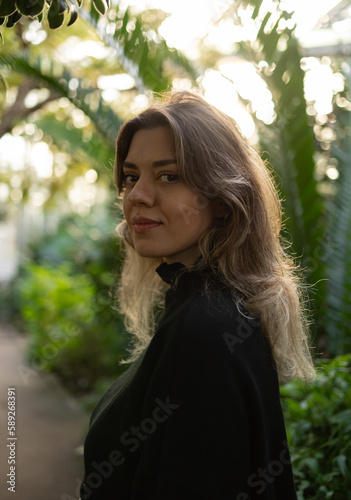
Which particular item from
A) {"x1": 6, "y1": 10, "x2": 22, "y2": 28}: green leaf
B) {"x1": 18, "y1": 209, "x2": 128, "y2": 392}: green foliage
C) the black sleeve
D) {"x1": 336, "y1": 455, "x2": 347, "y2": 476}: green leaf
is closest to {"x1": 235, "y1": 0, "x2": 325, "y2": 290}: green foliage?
{"x1": 336, "y1": 455, "x2": 347, "y2": 476}: green leaf

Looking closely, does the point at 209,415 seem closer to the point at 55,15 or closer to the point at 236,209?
the point at 236,209

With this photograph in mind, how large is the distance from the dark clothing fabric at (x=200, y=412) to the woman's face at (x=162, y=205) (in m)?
0.13

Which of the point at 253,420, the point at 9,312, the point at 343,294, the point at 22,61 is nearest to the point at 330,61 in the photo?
the point at 343,294

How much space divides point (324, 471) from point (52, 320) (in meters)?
4.34

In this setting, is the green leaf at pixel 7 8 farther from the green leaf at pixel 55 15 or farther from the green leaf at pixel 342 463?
the green leaf at pixel 342 463

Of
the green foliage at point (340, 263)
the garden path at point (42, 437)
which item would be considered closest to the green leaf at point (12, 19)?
the green foliage at point (340, 263)

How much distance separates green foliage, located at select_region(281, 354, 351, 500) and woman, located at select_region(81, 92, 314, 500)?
2.36 feet

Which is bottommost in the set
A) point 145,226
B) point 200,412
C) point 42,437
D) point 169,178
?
point 42,437

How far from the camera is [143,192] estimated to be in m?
1.23

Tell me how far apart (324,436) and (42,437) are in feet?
8.60

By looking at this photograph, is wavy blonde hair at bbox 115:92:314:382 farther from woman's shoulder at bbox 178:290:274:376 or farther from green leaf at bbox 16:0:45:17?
green leaf at bbox 16:0:45:17

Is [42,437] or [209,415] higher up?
[209,415]

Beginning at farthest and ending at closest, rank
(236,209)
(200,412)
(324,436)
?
(324,436), (236,209), (200,412)

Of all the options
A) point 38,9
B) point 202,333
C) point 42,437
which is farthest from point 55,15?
point 42,437
